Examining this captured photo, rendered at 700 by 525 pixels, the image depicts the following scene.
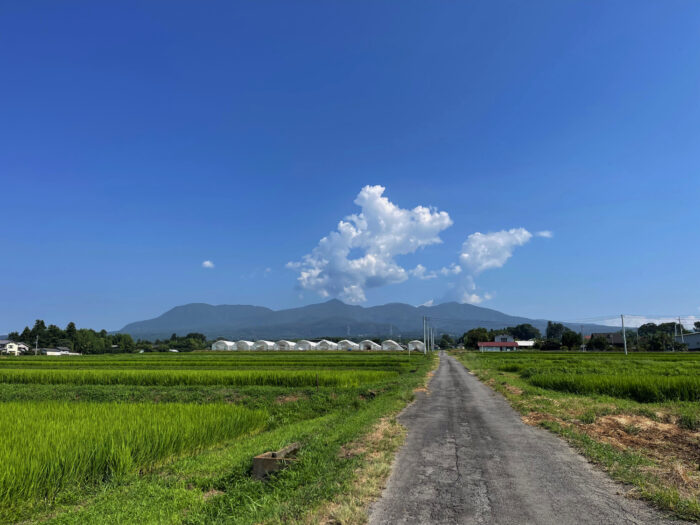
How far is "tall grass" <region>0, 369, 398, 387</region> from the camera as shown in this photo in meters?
27.5

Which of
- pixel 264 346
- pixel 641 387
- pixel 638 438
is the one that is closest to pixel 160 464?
pixel 638 438

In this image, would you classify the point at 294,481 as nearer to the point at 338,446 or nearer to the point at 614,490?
the point at 338,446

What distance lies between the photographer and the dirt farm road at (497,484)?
6.04 m

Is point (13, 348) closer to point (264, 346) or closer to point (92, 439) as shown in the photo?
point (264, 346)

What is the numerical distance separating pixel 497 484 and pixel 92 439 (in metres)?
9.50

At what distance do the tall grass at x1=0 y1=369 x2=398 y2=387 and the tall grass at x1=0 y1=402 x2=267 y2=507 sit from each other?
12.9 m

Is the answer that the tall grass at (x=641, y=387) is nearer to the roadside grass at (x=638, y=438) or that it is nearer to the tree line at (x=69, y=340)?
the roadside grass at (x=638, y=438)

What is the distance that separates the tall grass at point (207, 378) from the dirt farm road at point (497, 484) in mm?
15740

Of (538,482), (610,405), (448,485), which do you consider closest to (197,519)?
(448,485)

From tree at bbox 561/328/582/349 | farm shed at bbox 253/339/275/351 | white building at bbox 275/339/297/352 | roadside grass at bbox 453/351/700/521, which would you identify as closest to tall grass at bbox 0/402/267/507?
roadside grass at bbox 453/351/700/521

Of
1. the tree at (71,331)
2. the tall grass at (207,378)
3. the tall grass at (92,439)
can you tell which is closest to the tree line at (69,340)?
the tree at (71,331)

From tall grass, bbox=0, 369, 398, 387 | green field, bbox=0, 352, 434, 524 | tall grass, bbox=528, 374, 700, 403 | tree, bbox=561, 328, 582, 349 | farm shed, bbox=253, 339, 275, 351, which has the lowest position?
farm shed, bbox=253, 339, 275, 351

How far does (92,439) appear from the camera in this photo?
900 centimetres

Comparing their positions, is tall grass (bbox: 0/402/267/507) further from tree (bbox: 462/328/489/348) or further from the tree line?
tree (bbox: 462/328/489/348)
